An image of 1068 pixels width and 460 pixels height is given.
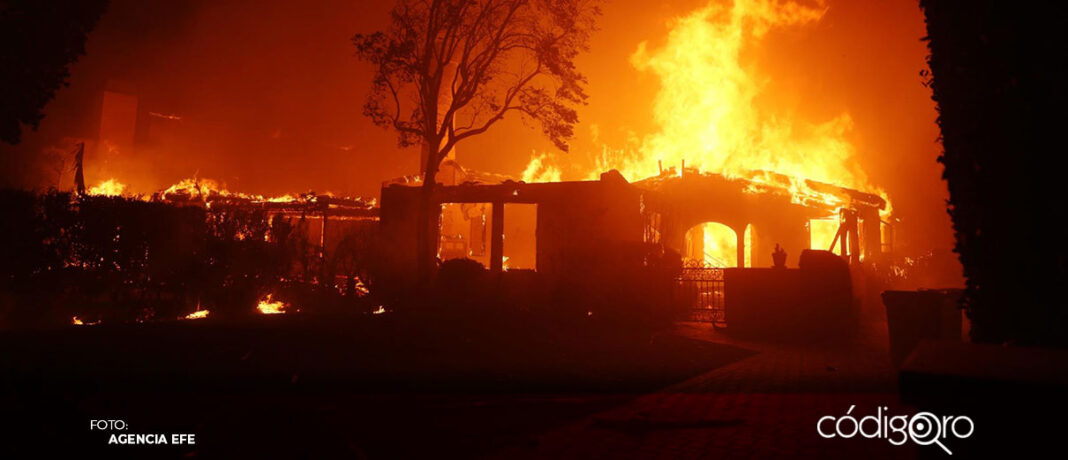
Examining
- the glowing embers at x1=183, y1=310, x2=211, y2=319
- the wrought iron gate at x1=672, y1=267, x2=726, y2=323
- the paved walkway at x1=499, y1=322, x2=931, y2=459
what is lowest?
the paved walkway at x1=499, y1=322, x2=931, y2=459

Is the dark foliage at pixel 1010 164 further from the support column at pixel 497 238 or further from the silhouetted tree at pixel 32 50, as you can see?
the support column at pixel 497 238

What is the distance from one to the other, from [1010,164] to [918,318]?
19.2 ft

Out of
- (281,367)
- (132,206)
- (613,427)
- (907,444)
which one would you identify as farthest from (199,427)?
(132,206)

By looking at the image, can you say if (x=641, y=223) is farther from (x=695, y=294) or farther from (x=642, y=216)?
(x=695, y=294)

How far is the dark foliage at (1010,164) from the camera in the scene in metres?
4.19

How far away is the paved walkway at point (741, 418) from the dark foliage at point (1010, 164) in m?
1.55

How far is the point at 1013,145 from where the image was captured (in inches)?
174

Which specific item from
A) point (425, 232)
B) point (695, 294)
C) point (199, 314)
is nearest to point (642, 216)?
point (695, 294)

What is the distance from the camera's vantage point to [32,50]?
9.02m

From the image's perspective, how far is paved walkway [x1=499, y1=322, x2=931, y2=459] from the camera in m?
4.63

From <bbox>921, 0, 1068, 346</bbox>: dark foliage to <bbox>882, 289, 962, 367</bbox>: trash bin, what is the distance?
16.1 ft

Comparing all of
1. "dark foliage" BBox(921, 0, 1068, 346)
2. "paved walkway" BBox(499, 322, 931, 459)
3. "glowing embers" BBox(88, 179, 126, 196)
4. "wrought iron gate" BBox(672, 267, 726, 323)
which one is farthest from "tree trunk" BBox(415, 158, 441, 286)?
"glowing embers" BBox(88, 179, 126, 196)

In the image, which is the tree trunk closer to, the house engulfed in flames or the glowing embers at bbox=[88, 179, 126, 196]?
the house engulfed in flames

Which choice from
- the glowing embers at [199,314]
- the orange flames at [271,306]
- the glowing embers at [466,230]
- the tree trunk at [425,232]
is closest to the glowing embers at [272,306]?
the orange flames at [271,306]
